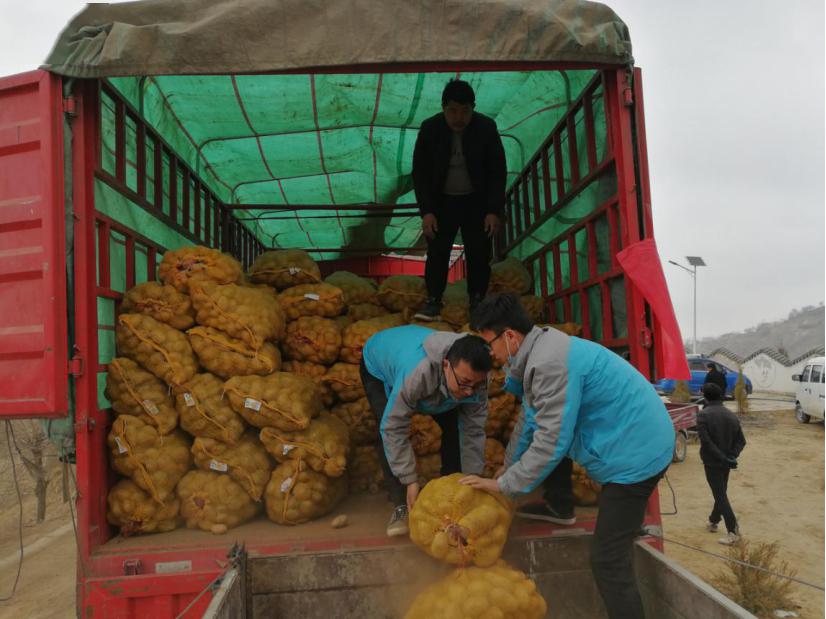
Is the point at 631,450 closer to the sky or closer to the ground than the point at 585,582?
closer to the sky

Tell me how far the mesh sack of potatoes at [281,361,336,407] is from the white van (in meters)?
16.1

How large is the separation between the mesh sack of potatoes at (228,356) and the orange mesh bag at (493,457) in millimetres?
1450

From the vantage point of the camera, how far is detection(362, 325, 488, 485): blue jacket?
2822mm

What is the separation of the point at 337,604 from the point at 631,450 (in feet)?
4.89

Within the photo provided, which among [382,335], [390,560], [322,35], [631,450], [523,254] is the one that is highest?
[322,35]

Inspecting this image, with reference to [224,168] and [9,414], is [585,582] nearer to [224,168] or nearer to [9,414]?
[9,414]

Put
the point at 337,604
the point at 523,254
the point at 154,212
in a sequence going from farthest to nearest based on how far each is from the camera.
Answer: the point at 523,254 → the point at 154,212 → the point at 337,604

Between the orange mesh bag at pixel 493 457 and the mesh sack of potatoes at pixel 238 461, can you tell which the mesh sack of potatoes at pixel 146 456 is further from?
the orange mesh bag at pixel 493 457

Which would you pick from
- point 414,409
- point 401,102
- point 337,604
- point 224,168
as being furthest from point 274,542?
point 224,168

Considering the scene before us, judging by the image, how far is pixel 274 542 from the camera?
2799 millimetres

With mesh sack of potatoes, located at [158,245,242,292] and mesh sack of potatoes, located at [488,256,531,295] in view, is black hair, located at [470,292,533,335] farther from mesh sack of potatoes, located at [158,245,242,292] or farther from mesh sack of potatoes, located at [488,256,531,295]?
mesh sack of potatoes, located at [488,256,531,295]

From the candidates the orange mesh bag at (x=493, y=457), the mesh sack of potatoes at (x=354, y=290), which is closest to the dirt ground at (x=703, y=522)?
the orange mesh bag at (x=493, y=457)

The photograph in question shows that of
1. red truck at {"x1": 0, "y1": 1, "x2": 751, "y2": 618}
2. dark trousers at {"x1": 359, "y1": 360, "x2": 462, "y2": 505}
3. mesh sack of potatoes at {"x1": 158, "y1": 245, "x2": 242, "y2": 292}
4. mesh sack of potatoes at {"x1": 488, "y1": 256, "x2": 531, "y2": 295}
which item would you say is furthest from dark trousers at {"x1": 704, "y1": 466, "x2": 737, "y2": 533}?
mesh sack of potatoes at {"x1": 158, "y1": 245, "x2": 242, "y2": 292}

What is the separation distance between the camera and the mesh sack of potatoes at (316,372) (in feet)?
12.7
